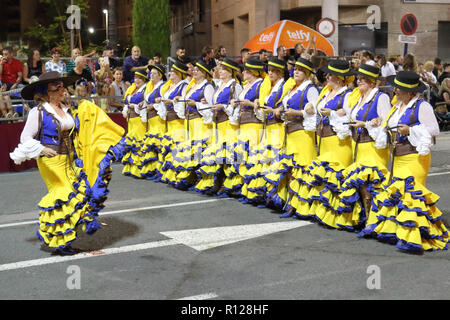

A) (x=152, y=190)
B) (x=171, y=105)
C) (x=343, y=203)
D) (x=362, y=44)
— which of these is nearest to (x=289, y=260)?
(x=343, y=203)

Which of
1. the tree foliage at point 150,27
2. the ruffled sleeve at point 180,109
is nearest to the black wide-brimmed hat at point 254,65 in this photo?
the ruffled sleeve at point 180,109

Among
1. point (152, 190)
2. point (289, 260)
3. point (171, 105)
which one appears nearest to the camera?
point (289, 260)

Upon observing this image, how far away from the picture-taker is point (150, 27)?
94.7 feet

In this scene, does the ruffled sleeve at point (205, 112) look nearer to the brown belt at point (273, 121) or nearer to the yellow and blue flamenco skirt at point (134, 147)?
the brown belt at point (273, 121)

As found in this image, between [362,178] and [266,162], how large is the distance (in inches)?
84.6

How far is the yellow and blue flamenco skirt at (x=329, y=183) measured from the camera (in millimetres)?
8086

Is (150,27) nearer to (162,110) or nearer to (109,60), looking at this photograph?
(109,60)

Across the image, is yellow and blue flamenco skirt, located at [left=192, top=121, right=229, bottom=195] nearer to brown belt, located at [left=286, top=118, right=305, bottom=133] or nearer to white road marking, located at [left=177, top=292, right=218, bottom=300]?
brown belt, located at [left=286, top=118, right=305, bottom=133]

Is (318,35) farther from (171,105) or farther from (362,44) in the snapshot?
(362,44)

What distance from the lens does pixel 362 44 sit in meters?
29.2

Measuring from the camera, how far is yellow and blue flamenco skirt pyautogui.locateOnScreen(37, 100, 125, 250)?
7.00 meters

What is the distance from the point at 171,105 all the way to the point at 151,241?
468 cm

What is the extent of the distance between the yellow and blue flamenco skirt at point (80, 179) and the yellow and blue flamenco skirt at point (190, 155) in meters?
3.43

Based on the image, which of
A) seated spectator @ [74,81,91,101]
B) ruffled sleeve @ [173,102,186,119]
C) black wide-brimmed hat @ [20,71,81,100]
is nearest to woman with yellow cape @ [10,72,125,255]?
black wide-brimmed hat @ [20,71,81,100]
